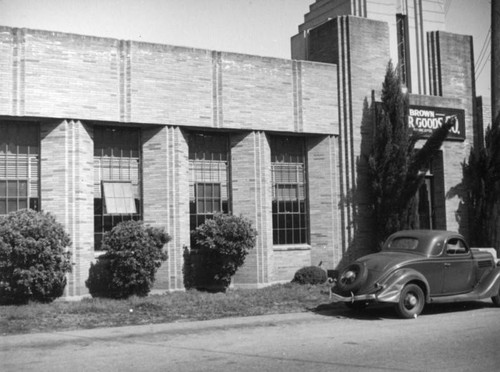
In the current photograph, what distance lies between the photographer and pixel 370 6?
876 inches

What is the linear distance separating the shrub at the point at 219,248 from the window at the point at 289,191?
7.47ft

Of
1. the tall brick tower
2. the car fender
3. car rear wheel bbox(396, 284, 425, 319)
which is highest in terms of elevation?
the tall brick tower

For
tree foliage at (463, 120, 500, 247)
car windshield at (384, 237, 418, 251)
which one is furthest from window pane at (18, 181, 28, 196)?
tree foliage at (463, 120, 500, 247)

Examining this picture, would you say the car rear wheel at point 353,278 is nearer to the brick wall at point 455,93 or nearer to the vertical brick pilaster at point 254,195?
the vertical brick pilaster at point 254,195

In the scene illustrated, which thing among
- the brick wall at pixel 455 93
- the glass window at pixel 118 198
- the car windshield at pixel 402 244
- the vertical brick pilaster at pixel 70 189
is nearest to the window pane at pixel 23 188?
the vertical brick pilaster at pixel 70 189

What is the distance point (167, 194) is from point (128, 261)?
8.75 ft

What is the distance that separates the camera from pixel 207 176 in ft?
60.9

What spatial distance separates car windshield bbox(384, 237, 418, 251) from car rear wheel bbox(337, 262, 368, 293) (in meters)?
1.36

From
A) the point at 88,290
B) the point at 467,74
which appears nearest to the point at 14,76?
the point at 88,290

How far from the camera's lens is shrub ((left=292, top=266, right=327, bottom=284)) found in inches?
726

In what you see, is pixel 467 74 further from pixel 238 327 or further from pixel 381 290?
pixel 238 327

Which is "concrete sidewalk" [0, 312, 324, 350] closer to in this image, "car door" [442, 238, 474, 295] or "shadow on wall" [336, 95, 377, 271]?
"car door" [442, 238, 474, 295]

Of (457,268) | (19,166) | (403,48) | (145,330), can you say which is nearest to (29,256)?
(19,166)

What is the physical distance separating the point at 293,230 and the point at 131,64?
7317 mm
